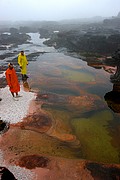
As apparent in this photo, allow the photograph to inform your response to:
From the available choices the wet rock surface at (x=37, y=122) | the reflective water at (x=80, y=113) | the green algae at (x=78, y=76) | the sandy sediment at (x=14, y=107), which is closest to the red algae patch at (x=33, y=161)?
the reflective water at (x=80, y=113)

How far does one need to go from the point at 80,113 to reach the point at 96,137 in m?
2.41

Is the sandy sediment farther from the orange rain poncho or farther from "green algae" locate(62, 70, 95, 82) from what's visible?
"green algae" locate(62, 70, 95, 82)

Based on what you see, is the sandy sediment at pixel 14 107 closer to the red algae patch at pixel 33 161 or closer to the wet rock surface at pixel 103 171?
the red algae patch at pixel 33 161

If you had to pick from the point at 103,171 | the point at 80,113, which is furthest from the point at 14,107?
the point at 103,171

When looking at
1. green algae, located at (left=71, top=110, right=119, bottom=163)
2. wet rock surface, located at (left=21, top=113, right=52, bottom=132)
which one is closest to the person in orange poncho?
wet rock surface, located at (left=21, top=113, right=52, bottom=132)

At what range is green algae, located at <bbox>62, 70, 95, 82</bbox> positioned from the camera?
1769 cm

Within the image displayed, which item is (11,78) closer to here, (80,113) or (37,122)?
(37,122)

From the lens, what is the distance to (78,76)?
732 inches

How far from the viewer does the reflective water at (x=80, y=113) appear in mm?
8555

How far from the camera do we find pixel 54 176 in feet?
22.9

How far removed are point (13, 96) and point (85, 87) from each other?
5558 millimetres

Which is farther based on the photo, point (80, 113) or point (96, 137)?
point (80, 113)

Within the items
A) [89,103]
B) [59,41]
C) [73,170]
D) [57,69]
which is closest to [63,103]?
[89,103]

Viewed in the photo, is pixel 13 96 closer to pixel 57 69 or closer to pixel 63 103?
pixel 63 103
